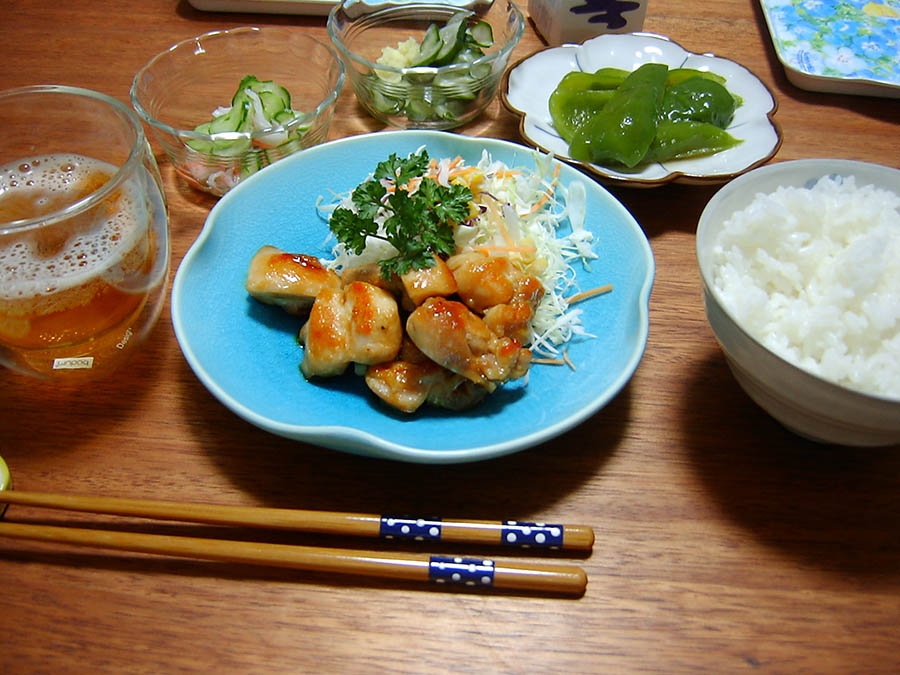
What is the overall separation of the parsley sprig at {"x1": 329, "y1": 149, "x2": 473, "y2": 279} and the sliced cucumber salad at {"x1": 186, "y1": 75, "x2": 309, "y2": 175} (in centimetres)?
59

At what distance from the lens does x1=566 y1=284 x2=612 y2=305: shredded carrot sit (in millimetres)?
1850

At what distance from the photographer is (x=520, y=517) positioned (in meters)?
1.49

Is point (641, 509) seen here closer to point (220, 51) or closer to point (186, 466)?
point (186, 466)

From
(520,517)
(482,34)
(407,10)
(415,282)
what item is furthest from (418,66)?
(520,517)

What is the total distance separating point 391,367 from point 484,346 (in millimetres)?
238

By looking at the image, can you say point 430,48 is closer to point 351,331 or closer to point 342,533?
point 351,331

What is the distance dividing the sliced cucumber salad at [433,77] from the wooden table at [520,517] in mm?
1161

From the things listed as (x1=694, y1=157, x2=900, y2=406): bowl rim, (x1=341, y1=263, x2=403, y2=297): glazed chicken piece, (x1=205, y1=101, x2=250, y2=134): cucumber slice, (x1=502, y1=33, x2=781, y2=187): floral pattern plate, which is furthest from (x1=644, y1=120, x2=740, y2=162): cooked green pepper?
(x1=205, y1=101, x2=250, y2=134): cucumber slice

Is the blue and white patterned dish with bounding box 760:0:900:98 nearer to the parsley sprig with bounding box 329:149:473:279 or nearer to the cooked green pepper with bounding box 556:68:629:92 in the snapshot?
the cooked green pepper with bounding box 556:68:629:92

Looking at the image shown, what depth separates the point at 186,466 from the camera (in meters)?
1.58

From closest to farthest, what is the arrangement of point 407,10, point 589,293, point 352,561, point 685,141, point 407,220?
point 352,561 → point 407,220 → point 589,293 → point 685,141 → point 407,10

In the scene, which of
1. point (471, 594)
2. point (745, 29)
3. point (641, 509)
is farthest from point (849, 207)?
point (745, 29)

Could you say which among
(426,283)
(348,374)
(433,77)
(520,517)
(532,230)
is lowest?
(520,517)

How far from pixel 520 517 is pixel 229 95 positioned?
2101 mm
